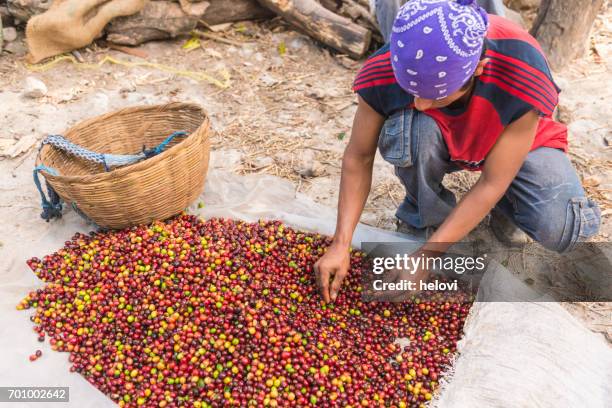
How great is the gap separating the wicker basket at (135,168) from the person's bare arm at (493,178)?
1527mm

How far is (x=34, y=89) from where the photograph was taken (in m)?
4.59

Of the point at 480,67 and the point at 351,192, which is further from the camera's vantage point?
the point at 351,192

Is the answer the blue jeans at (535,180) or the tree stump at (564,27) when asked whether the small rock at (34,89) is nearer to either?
the blue jeans at (535,180)

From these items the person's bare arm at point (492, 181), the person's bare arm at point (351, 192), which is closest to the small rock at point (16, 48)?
the person's bare arm at point (351, 192)

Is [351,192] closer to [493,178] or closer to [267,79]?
[493,178]

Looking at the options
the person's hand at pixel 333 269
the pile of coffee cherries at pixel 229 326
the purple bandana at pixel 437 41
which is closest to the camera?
the purple bandana at pixel 437 41

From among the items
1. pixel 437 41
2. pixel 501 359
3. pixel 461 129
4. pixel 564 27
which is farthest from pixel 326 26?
pixel 501 359

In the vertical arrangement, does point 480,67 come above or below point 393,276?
above

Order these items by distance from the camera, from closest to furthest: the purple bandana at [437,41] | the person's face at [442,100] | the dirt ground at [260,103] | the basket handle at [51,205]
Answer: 1. the purple bandana at [437,41]
2. the person's face at [442,100]
3. the basket handle at [51,205]
4. the dirt ground at [260,103]

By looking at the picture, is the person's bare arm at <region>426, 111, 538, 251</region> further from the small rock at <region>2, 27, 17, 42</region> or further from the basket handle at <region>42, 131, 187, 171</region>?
the small rock at <region>2, 27, 17, 42</region>

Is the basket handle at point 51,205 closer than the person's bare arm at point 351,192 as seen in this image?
No

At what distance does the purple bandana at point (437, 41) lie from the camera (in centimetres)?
191

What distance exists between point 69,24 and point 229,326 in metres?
3.83

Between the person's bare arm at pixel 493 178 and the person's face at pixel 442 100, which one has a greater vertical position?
the person's face at pixel 442 100
